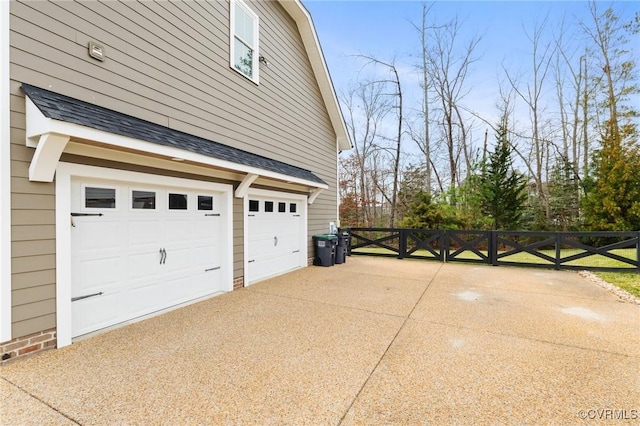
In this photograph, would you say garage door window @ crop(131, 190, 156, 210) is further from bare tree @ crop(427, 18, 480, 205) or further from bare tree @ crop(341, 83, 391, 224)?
bare tree @ crop(427, 18, 480, 205)

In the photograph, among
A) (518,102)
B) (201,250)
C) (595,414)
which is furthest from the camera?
(518,102)

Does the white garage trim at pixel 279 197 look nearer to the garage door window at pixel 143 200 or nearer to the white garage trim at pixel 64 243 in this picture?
the garage door window at pixel 143 200

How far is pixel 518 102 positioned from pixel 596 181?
6912mm

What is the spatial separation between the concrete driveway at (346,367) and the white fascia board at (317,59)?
670 centimetres

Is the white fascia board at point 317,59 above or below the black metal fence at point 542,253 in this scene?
above

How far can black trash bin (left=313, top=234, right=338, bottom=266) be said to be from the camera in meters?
9.03

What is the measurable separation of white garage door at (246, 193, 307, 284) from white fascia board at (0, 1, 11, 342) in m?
3.77

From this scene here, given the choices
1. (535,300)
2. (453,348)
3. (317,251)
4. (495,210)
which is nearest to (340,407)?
(453,348)

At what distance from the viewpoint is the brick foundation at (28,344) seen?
3.13 meters

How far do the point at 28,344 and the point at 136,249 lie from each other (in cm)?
151

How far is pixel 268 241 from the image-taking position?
24.2 ft

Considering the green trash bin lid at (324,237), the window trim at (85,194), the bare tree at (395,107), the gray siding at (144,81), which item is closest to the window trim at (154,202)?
the window trim at (85,194)

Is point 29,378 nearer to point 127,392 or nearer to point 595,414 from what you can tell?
point 127,392

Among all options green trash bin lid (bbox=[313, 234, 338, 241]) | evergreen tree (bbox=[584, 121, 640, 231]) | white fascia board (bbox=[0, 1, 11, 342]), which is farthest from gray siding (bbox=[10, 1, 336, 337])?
evergreen tree (bbox=[584, 121, 640, 231])
